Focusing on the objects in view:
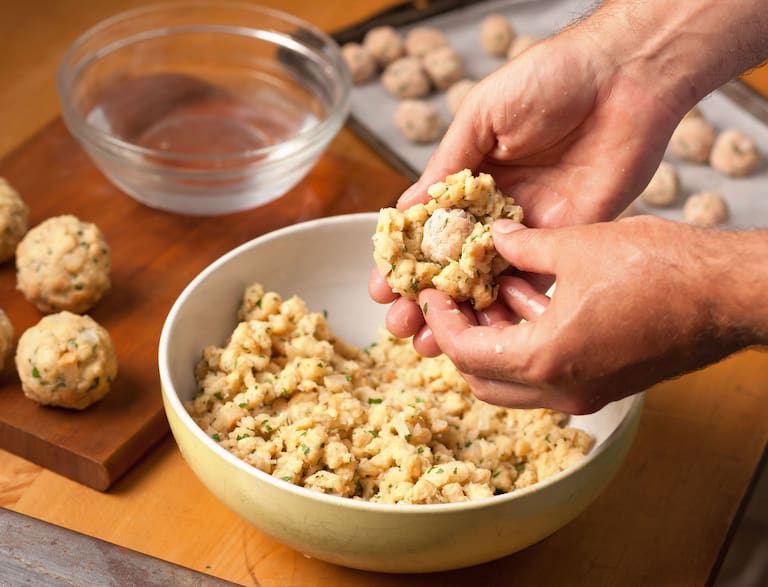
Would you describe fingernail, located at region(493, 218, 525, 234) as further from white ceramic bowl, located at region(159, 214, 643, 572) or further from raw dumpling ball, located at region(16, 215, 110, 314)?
raw dumpling ball, located at region(16, 215, 110, 314)

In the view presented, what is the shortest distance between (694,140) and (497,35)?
57 centimetres

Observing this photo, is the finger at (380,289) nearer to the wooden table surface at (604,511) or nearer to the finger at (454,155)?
the finger at (454,155)

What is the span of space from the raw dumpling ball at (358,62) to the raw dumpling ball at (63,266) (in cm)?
94

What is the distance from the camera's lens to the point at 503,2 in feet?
9.14

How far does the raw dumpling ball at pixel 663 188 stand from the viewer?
220 cm

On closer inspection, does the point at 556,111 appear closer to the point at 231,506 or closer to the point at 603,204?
the point at 603,204

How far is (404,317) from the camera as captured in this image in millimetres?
1425

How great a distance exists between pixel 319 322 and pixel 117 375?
335 millimetres

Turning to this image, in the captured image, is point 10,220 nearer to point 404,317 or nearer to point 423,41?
point 404,317

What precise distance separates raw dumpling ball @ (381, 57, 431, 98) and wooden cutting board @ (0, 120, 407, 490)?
27cm

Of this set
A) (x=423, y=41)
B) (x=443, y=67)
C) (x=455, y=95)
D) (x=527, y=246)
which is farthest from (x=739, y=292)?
(x=423, y=41)

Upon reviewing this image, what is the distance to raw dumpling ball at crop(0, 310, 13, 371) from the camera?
157 cm

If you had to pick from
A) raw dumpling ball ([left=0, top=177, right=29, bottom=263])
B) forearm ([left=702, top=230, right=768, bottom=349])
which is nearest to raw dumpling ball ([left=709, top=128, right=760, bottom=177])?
forearm ([left=702, top=230, right=768, bottom=349])

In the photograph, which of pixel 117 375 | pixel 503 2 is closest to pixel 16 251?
pixel 117 375
